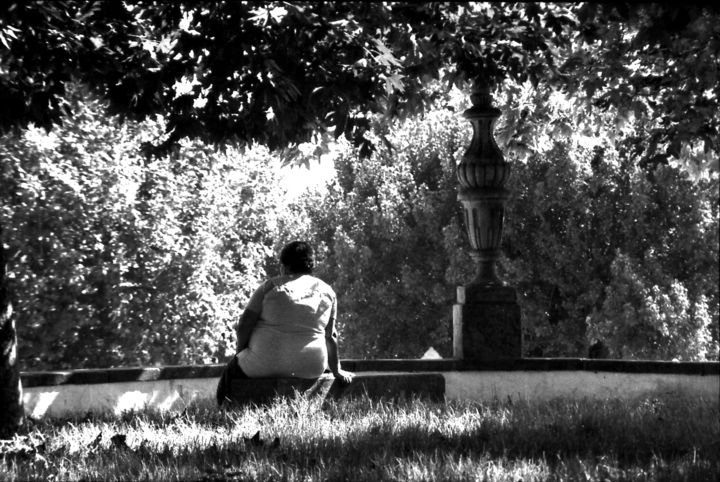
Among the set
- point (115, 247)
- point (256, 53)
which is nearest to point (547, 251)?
point (115, 247)

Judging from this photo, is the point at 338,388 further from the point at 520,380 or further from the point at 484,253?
the point at 484,253

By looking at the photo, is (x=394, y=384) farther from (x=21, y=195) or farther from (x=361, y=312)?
(x=361, y=312)

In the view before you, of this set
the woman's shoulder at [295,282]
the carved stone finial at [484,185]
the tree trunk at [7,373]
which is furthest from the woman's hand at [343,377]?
the carved stone finial at [484,185]

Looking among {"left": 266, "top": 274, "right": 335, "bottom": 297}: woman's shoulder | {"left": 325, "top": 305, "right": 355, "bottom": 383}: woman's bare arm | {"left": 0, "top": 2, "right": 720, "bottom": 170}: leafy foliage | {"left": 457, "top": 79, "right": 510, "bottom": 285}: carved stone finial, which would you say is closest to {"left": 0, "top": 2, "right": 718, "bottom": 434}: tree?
{"left": 0, "top": 2, "right": 720, "bottom": 170}: leafy foliage

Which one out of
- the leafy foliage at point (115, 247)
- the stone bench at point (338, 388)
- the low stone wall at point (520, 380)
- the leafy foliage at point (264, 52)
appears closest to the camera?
the leafy foliage at point (264, 52)

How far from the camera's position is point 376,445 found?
582cm

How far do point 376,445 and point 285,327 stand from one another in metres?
2.23

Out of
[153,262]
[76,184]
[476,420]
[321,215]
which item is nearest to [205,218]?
[153,262]

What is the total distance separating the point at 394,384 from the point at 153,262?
59.2 feet

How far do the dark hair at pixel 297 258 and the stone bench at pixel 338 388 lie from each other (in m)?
0.83

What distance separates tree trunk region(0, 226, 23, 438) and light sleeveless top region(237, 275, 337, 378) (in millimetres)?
1600

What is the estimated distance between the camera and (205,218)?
26953mm

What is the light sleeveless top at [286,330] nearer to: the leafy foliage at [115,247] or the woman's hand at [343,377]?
the woman's hand at [343,377]

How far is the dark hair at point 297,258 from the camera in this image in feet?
26.1
